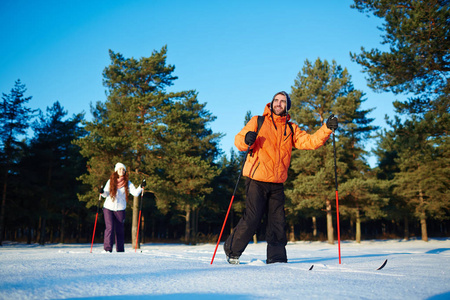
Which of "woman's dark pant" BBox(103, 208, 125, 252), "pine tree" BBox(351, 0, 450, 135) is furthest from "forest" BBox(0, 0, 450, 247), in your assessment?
"woman's dark pant" BBox(103, 208, 125, 252)

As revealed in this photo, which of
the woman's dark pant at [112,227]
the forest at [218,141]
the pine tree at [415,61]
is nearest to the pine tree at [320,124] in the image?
the forest at [218,141]

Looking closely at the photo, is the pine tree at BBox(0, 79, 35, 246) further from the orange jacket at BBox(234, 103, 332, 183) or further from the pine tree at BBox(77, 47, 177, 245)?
the orange jacket at BBox(234, 103, 332, 183)

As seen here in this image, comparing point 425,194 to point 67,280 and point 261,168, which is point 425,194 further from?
point 67,280

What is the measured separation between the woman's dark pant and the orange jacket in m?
4.06

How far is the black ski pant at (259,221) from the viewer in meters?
3.73

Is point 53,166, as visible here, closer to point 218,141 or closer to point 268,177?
point 218,141

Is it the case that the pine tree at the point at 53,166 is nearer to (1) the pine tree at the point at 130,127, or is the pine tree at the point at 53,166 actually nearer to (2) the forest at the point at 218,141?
(2) the forest at the point at 218,141

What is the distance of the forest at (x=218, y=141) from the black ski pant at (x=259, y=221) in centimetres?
806

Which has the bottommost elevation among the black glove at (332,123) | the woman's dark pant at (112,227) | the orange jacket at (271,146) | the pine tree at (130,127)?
the woman's dark pant at (112,227)

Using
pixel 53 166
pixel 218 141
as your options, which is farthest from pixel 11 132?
pixel 218 141

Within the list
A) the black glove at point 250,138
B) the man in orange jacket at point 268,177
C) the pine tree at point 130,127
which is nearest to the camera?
the black glove at point 250,138

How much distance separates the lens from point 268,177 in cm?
386

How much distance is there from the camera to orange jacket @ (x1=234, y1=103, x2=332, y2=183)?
3904 mm

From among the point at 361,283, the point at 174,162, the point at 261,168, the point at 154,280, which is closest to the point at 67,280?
the point at 154,280
